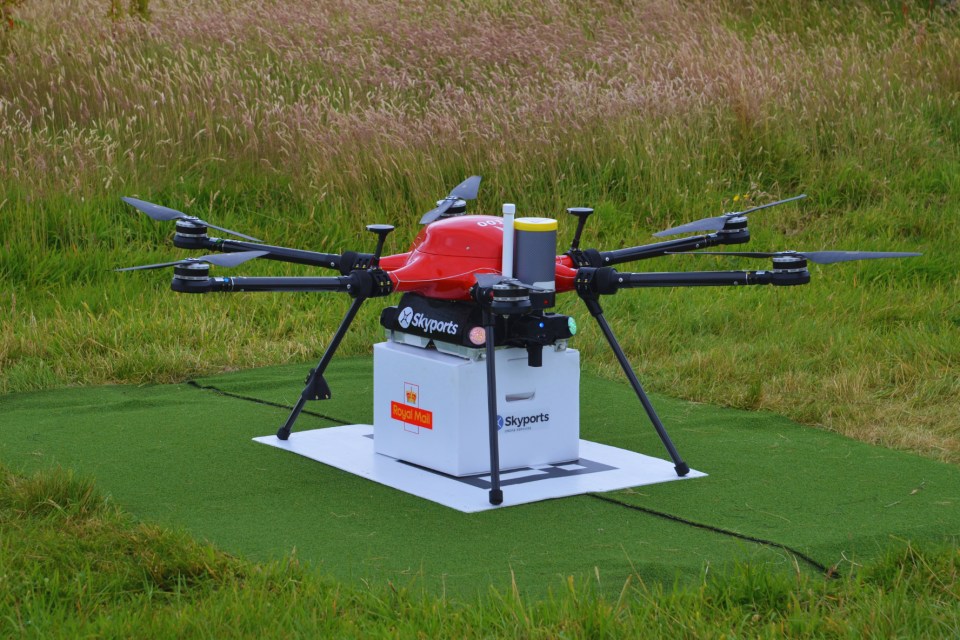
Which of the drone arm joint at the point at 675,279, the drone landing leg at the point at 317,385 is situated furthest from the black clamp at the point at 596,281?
the drone landing leg at the point at 317,385

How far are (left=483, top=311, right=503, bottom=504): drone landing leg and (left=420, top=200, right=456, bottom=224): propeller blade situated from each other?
0.56m

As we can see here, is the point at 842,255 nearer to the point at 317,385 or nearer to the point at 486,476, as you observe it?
the point at 486,476

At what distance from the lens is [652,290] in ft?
25.8

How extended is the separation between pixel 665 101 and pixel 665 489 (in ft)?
17.5

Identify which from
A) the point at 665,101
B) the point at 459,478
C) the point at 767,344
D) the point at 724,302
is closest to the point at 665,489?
the point at 459,478

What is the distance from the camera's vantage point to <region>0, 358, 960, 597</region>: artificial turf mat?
3.94 metres

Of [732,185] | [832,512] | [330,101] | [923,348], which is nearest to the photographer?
[832,512]

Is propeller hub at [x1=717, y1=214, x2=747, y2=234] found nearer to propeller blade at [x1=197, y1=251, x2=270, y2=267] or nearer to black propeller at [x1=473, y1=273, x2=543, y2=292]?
black propeller at [x1=473, y1=273, x2=543, y2=292]

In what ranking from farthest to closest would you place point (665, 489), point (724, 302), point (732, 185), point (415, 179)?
point (732, 185) < point (415, 179) < point (724, 302) < point (665, 489)

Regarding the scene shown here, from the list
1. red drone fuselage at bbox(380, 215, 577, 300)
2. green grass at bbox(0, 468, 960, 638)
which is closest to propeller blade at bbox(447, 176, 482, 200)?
red drone fuselage at bbox(380, 215, 577, 300)

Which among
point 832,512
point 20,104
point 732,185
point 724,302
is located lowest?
point 832,512

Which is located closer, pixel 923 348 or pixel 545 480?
pixel 545 480

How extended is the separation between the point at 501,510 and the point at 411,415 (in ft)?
2.11

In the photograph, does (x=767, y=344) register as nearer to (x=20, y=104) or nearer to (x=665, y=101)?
(x=665, y=101)
